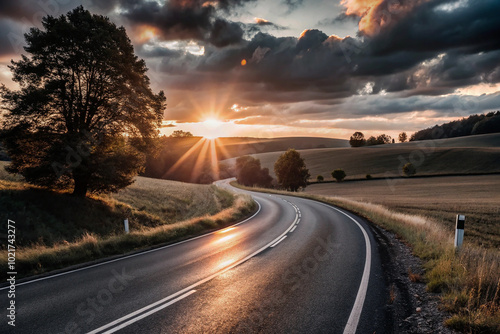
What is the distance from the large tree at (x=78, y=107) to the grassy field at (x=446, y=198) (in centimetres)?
2156

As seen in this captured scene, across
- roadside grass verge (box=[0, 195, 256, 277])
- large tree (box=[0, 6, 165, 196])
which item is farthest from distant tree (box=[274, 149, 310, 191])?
roadside grass verge (box=[0, 195, 256, 277])

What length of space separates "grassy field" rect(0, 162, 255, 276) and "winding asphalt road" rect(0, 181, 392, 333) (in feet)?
4.16

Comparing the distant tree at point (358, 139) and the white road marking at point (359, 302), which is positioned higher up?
the distant tree at point (358, 139)

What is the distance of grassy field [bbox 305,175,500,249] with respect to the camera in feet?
74.9

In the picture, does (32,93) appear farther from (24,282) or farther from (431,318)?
(431,318)

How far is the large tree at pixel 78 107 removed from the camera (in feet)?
53.4

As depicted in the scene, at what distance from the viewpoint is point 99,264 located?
8773mm

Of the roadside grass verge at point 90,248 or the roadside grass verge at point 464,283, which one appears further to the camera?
the roadside grass verge at point 90,248

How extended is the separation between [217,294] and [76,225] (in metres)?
14.9

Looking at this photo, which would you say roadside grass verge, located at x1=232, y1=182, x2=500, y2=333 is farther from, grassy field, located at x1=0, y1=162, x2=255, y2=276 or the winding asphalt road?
grassy field, located at x1=0, y1=162, x2=255, y2=276

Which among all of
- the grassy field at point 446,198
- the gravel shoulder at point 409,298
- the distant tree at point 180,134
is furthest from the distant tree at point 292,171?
the distant tree at point 180,134

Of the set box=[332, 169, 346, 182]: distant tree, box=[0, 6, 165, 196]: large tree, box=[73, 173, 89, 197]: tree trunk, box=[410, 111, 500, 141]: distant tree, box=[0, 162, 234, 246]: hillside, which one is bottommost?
box=[332, 169, 346, 182]: distant tree

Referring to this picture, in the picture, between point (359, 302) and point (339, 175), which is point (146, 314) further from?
point (339, 175)

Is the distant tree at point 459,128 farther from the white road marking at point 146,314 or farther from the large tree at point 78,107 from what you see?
the white road marking at point 146,314
